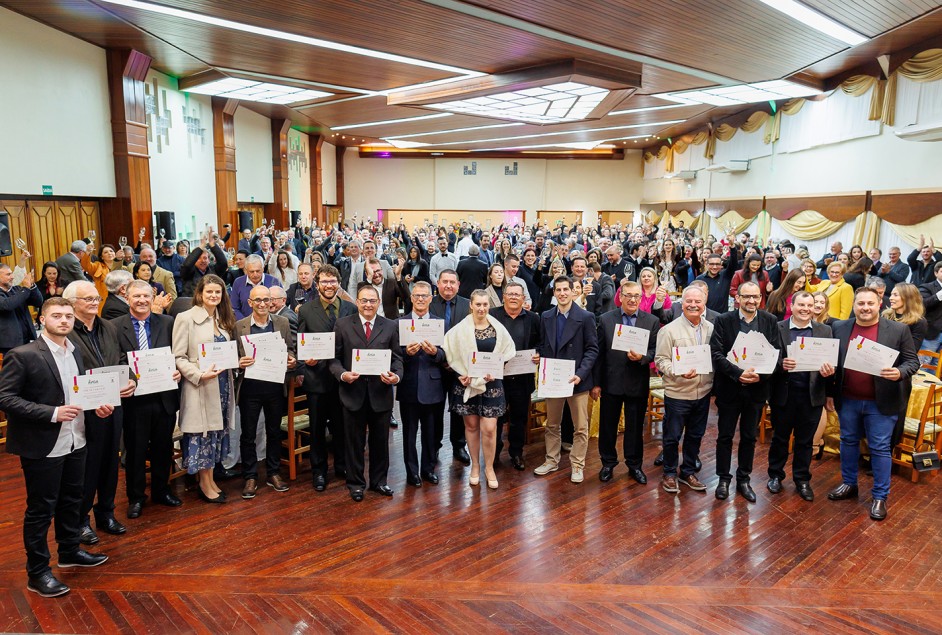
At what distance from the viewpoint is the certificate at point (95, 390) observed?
3213 mm

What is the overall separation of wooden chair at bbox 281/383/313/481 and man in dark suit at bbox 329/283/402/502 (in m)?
0.45

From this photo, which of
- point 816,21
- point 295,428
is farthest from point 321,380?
point 816,21

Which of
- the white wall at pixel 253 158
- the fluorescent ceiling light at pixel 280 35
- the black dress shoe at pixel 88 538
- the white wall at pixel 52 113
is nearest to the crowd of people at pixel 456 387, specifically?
the black dress shoe at pixel 88 538

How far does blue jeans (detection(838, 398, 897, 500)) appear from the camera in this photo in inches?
169

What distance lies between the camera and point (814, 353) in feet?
14.0

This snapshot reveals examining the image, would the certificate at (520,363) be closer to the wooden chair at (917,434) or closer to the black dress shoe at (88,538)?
the black dress shoe at (88,538)

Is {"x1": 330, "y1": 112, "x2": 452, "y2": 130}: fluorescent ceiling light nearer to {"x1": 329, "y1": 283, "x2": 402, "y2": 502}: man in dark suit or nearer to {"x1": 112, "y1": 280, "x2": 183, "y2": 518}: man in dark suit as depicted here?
{"x1": 329, "y1": 283, "x2": 402, "y2": 502}: man in dark suit

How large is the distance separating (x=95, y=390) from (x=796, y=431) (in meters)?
4.65

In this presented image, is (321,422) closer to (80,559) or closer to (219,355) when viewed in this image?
(219,355)

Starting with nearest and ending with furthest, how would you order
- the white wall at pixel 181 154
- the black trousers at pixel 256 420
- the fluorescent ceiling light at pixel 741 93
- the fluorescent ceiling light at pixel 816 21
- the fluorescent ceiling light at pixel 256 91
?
1. the black trousers at pixel 256 420
2. the fluorescent ceiling light at pixel 816 21
3. the fluorescent ceiling light at pixel 256 91
4. the fluorescent ceiling light at pixel 741 93
5. the white wall at pixel 181 154

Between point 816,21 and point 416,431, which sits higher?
point 816,21

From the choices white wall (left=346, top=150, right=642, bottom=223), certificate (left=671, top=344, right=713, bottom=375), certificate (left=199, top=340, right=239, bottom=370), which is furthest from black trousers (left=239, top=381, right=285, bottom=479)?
white wall (left=346, top=150, right=642, bottom=223)

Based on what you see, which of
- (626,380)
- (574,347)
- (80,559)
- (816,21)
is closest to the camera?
(80,559)

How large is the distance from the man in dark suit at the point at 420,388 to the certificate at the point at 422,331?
0.04 m
